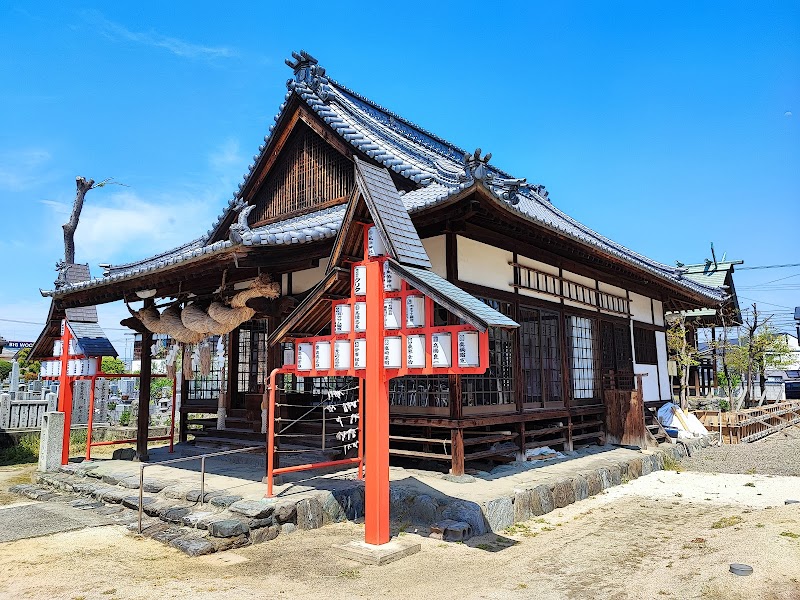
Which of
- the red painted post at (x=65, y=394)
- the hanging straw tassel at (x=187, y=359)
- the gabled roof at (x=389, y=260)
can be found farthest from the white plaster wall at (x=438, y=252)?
the red painted post at (x=65, y=394)

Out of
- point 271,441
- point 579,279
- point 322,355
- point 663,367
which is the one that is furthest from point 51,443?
point 663,367

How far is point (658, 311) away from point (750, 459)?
227 inches

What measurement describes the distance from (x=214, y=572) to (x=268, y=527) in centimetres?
125

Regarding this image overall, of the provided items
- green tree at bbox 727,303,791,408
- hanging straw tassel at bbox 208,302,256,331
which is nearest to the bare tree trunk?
hanging straw tassel at bbox 208,302,256,331

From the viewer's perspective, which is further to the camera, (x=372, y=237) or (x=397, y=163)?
(x=397, y=163)

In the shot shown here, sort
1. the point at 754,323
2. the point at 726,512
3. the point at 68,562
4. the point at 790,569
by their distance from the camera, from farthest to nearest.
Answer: the point at 754,323 → the point at 726,512 → the point at 68,562 → the point at 790,569

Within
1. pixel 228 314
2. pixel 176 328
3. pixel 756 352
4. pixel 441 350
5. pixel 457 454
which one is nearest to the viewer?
pixel 441 350

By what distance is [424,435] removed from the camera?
9859mm

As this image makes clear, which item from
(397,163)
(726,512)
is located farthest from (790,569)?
(397,163)

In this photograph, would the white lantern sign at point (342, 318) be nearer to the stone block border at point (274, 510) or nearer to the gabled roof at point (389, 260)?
the gabled roof at point (389, 260)

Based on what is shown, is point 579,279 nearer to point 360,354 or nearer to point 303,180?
point 303,180

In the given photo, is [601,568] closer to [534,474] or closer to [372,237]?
[534,474]

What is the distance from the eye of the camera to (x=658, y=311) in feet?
58.7

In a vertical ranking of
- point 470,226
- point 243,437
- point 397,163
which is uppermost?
point 397,163
